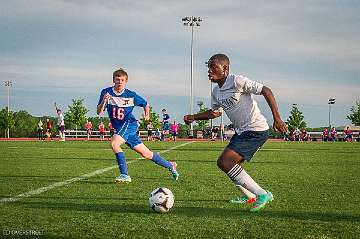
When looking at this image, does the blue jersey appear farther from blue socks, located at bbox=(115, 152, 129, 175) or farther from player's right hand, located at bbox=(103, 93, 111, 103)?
blue socks, located at bbox=(115, 152, 129, 175)

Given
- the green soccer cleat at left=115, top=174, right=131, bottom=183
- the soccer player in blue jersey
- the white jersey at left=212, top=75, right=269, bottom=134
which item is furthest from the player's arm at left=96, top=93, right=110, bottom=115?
the white jersey at left=212, top=75, right=269, bottom=134

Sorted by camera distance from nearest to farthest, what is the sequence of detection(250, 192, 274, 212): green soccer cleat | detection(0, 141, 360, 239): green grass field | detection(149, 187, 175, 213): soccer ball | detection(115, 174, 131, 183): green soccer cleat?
detection(0, 141, 360, 239): green grass field < detection(149, 187, 175, 213): soccer ball < detection(250, 192, 274, 212): green soccer cleat < detection(115, 174, 131, 183): green soccer cleat

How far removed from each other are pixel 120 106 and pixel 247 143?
4.07 m

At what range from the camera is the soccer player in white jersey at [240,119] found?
620cm

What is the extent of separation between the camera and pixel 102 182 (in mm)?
9281

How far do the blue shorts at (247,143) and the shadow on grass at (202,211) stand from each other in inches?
27.5

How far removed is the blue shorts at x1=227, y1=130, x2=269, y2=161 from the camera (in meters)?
6.28

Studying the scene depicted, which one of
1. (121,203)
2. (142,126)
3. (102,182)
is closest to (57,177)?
(102,182)

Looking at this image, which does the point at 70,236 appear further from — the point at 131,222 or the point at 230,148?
the point at 230,148

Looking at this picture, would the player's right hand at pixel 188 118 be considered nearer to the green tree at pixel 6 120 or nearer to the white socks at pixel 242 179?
the white socks at pixel 242 179

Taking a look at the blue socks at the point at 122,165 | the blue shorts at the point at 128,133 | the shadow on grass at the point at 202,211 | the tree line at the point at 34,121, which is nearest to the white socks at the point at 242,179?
the shadow on grass at the point at 202,211

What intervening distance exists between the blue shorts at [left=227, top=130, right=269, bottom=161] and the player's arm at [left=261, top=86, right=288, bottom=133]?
1.18 feet

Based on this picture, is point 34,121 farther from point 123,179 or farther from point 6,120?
point 123,179

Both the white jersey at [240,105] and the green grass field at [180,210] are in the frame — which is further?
the white jersey at [240,105]
